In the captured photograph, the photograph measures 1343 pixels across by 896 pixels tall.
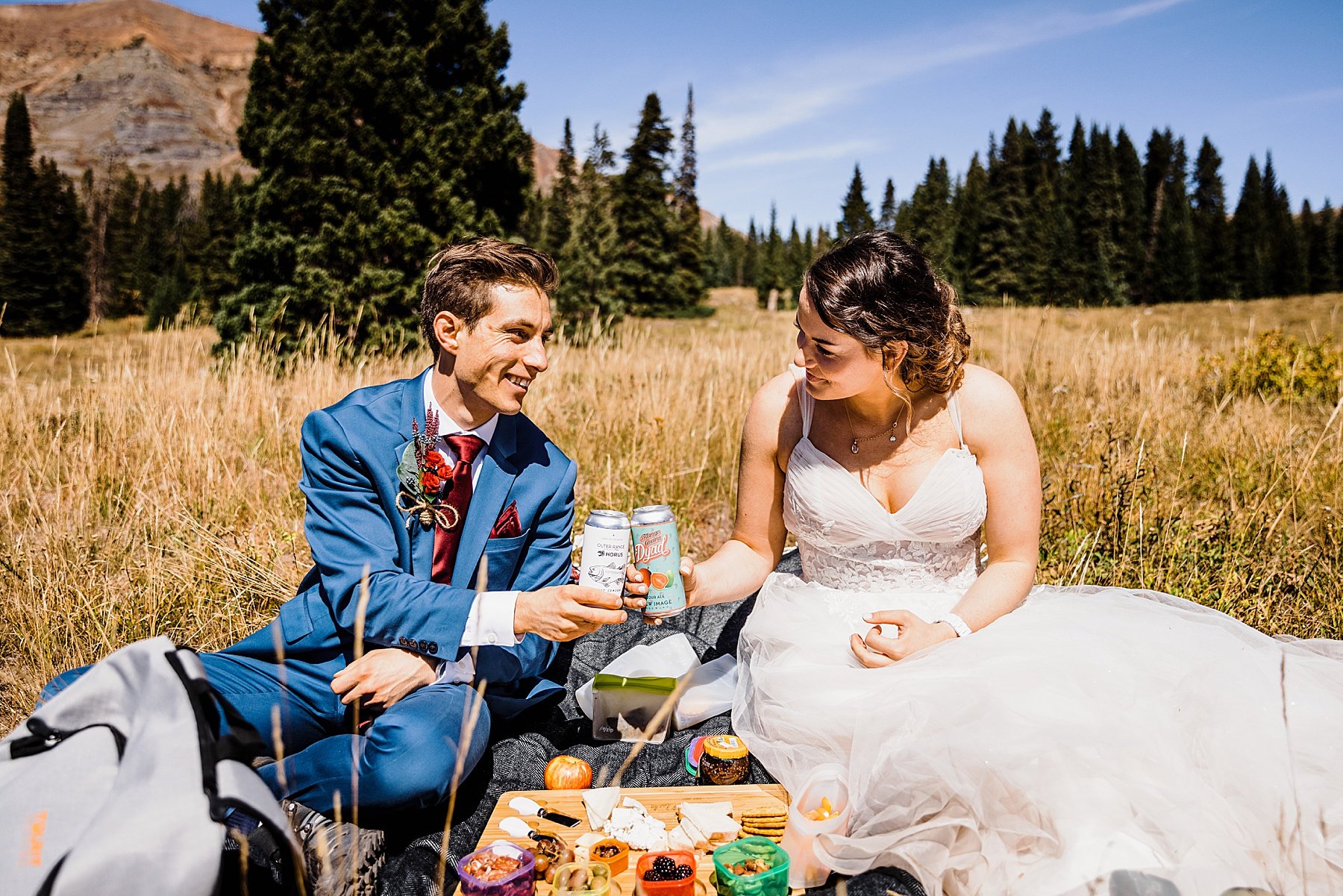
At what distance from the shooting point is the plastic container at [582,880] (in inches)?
65.4

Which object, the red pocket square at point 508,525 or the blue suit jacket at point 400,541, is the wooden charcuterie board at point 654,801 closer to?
the blue suit jacket at point 400,541

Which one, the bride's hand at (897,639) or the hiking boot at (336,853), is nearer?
the hiking boot at (336,853)

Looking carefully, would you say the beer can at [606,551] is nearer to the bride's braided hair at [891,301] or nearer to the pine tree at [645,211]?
the bride's braided hair at [891,301]

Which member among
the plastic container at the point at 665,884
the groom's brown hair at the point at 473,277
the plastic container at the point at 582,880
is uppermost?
the groom's brown hair at the point at 473,277

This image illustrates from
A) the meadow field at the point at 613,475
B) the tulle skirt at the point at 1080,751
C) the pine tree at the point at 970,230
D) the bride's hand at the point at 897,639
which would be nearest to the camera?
the tulle skirt at the point at 1080,751

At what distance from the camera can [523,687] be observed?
2.71 meters

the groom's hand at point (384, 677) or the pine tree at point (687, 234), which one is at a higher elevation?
the pine tree at point (687, 234)

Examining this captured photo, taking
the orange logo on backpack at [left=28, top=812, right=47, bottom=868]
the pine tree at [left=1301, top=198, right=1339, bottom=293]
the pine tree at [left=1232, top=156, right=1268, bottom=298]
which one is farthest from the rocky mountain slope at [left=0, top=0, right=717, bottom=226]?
the orange logo on backpack at [left=28, top=812, right=47, bottom=868]

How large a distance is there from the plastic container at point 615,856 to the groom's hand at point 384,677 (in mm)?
695

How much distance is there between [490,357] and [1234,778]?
2.16 m

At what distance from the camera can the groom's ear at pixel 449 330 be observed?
7.88 ft

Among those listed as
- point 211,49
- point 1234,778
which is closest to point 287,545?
point 1234,778

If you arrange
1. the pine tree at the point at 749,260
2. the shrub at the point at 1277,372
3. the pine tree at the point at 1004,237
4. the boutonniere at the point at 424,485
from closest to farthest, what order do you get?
the boutonniere at the point at 424,485 < the shrub at the point at 1277,372 < the pine tree at the point at 1004,237 < the pine tree at the point at 749,260

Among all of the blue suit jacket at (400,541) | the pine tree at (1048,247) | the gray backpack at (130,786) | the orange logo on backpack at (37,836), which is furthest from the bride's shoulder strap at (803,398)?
the pine tree at (1048,247)
